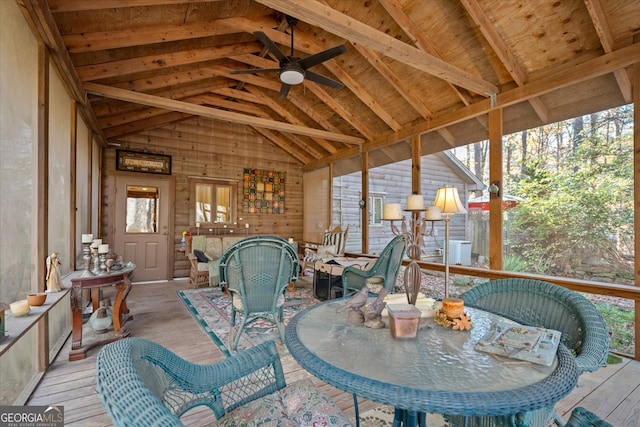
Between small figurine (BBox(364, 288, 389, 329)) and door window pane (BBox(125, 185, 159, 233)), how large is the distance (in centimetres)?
603

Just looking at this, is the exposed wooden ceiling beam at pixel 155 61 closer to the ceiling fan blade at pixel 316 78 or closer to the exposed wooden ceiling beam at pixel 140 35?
the exposed wooden ceiling beam at pixel 140 35

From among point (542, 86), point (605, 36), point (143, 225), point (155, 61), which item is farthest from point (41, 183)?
point (605, 36)

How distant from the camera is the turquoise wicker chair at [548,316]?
118 centimetres

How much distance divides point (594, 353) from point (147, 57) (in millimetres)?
5095

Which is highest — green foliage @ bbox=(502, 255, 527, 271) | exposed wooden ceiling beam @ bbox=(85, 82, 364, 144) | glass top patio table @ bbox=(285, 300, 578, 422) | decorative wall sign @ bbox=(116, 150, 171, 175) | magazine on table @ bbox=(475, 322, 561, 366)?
exposed wooden ceiling beam @ bbox=(85, 82, 364, 144)

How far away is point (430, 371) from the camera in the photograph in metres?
1.00

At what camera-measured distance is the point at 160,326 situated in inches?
133

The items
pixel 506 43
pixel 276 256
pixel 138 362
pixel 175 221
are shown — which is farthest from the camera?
pixel 175 221

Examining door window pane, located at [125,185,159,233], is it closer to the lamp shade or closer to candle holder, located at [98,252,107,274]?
candle holder, located at [98,252,107,274]

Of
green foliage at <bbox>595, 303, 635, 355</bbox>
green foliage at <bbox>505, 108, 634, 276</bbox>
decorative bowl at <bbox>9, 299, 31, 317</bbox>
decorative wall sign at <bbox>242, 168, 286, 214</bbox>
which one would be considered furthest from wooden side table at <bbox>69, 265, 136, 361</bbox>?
green foliage at <bbox>595, 303, 635, 355</bbox>

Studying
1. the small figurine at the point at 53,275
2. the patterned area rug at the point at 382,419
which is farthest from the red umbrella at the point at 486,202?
the small figurine at the point at 53,275

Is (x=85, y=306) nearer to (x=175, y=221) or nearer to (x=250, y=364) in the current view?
(x=175, y=221)

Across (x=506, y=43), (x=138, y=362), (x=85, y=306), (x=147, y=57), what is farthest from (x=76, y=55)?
(x=506, y=43)

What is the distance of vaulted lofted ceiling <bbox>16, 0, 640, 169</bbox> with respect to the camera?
2734mm
